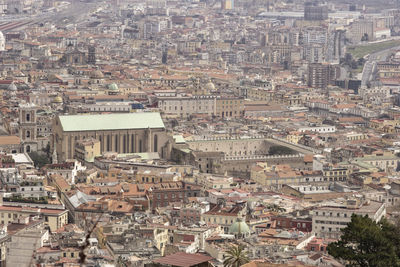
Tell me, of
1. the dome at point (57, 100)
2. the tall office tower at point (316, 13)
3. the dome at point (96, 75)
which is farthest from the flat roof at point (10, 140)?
the tall office tower at point (316, 13)

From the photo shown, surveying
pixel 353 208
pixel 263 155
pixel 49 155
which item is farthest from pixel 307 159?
pixel 353 208

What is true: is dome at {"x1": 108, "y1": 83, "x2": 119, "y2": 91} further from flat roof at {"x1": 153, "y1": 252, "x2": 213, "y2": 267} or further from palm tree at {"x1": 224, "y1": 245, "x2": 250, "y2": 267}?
flat roof at {"x1": 153, "y1": 252, "x2": 213, "y2": 267}

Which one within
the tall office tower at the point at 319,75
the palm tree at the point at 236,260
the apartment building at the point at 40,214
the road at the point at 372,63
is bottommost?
the road at the point at 372,63

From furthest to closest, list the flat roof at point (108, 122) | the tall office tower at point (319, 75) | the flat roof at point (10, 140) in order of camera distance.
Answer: the tall office tower at point (319, 75), the flat roof at point (10, 140), the flat roof at point (108, 122)

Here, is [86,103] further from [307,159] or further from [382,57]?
[382,57]

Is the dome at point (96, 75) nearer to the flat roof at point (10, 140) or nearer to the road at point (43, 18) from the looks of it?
the flat roof at point (10, 140)

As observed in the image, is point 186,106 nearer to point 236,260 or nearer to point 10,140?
point 10,140
